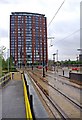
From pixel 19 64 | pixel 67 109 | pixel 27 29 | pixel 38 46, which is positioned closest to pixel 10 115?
pixel 67 109

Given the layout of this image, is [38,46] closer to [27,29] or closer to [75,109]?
[27,29]

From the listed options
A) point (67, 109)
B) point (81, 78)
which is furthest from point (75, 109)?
point (81, 78)

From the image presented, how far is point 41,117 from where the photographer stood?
6125mm

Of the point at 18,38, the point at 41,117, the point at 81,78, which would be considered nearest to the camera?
the point at 41,117

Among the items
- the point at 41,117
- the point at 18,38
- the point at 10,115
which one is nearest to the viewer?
Result: the point at 41,117

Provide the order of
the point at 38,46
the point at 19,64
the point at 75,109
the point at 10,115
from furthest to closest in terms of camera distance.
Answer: the point at 19,64 → the point at 38,46 → the point at 75,109 → the point at 10,115

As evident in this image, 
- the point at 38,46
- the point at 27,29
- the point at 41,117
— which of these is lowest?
the point at 41,117

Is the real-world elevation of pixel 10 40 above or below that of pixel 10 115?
above

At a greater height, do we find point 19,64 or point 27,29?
point 27,29

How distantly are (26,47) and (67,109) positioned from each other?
313 ft

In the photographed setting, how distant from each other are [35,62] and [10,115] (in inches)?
4458

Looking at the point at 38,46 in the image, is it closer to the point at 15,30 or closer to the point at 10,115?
the point at 15,30

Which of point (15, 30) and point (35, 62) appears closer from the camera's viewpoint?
point (15, 30)

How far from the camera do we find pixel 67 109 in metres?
16.5
